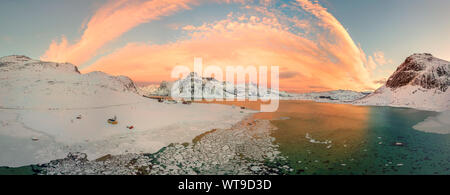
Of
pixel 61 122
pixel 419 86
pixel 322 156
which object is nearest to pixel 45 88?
pixel 61 122

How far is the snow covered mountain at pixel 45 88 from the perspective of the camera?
18172 millimetres

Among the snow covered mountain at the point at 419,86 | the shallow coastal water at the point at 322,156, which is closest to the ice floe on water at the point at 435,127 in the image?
the shallow coastal water at the point at 322,156

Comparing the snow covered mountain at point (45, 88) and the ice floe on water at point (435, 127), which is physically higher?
the snow covered mountain at point (45, 88)

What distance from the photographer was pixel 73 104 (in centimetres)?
2027

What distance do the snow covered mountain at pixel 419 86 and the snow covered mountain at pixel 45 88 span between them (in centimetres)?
8093

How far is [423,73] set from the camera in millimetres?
67375

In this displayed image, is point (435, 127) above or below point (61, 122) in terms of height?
below

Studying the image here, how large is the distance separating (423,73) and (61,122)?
341 ft

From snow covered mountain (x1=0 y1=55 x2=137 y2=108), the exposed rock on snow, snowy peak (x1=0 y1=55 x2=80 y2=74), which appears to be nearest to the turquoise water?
the exposed rock on snow

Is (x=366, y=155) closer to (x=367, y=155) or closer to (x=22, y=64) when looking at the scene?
(x=367, y=155)

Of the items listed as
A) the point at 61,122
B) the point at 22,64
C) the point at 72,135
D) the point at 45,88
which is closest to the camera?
the point at 72,135

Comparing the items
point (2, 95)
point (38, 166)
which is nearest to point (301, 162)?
point (38, 166)

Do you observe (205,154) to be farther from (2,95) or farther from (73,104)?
(2,95)

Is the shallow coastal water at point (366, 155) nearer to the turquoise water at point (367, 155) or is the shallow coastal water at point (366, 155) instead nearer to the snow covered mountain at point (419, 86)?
the turquoise water at point (367, 155)
